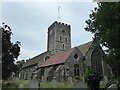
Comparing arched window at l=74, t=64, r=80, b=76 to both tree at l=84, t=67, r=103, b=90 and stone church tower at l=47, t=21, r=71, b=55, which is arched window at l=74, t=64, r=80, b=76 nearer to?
stone church tower at l=47, t=21, r=71, b=55

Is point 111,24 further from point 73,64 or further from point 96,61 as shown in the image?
point 96,61

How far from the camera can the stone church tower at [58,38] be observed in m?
47.5

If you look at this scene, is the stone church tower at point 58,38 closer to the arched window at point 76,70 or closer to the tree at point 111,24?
the arched window at point 76,70

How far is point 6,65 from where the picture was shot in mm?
15641

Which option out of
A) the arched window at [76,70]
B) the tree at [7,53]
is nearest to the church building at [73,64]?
the arched window at [76,70]

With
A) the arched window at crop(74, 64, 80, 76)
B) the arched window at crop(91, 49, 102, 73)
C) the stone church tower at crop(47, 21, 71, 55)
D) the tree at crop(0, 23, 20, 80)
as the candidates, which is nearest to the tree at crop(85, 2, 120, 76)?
the tree at crop(0, 23, 20, 80)

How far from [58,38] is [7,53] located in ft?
107

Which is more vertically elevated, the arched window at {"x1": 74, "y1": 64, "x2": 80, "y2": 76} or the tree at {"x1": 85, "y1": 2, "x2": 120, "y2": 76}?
the tree at {"x1": 85, "y1": 2, "x2": 120, "y2": 76}

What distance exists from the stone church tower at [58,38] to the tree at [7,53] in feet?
97.2

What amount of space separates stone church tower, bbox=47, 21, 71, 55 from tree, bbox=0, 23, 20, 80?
29629 mm

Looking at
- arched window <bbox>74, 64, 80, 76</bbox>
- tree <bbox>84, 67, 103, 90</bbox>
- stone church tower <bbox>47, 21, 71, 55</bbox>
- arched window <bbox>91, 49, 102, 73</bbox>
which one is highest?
stone church tower <bbox>47, 21, 71, 55</bbox>

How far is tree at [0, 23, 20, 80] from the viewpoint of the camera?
15.4 m

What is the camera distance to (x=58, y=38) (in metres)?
48.1

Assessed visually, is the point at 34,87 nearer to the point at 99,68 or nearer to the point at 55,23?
the point at 99,68
